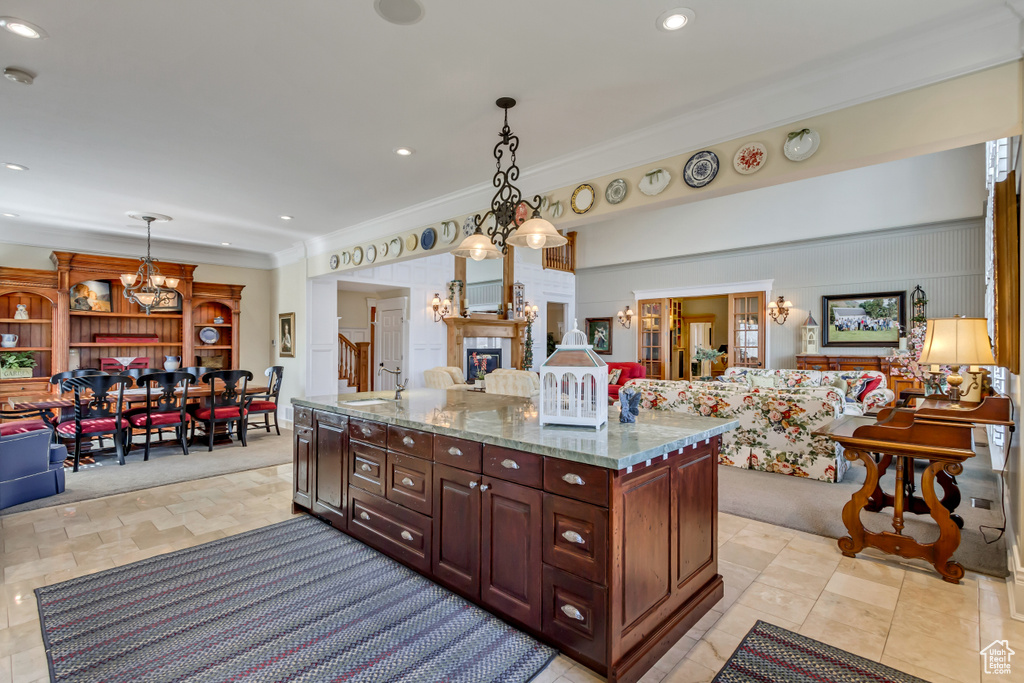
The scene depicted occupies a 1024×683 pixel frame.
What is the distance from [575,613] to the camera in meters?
1.88

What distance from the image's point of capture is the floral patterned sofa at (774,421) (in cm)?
438

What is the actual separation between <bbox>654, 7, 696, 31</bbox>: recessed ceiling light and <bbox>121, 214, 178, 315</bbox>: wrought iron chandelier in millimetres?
5937

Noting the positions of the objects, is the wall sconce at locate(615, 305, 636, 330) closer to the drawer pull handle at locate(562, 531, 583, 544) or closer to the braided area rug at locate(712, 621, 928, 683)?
the braided area rug at locate(712, 621, 928, 683)

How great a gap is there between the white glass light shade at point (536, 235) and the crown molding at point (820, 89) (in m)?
1.07

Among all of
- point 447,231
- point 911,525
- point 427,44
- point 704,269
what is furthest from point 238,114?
point 704,269

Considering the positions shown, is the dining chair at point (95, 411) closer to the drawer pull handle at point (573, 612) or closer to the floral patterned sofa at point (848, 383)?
the drawer pull handle at point (573, 612)

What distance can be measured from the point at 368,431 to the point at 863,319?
919 centimetres

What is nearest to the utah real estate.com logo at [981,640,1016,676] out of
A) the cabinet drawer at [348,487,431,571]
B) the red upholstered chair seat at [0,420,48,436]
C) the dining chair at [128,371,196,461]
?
the cabinet drawer at [348,487,431,571]

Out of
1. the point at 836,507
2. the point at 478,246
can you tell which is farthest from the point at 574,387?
the point at 836,507

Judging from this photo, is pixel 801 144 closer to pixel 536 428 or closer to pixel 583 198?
pixel 583 198

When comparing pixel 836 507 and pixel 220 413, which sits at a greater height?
pixel 220 413

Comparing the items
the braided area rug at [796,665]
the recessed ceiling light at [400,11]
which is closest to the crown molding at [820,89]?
the recessed ceiling light at [400,11]

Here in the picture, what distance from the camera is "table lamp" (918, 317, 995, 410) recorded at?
2.75 metres

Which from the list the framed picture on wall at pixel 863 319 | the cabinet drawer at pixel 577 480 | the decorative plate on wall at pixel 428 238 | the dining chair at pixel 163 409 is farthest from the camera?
the framed picture on wall at pixel 863 319
